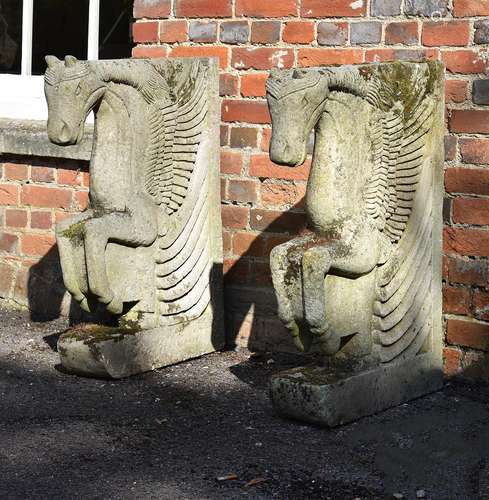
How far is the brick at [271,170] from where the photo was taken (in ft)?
17.5

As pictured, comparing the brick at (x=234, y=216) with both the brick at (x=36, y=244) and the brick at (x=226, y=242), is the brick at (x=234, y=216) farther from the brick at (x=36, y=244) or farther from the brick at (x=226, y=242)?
the brick at (x=36, y=244)

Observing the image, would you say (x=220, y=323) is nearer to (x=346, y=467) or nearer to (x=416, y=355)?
(x=416, y=355)

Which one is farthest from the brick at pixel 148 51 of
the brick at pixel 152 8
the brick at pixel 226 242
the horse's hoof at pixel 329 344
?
the horse's hoof at pixel 329 344

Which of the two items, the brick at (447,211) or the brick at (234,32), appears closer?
Result: the brick at (447,211)

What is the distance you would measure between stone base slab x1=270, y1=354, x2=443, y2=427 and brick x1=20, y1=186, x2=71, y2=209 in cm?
210

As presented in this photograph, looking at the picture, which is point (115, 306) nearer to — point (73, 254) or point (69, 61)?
point (73, 254)

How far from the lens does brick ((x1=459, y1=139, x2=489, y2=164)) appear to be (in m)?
4.80

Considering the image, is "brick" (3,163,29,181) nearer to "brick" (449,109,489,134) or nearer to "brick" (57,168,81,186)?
"brick" (57,168,81,186)

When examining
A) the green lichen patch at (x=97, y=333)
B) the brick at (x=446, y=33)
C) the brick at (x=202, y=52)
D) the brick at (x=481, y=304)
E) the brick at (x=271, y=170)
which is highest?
the brick at (x=446, y=33)

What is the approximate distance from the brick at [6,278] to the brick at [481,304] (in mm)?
2671

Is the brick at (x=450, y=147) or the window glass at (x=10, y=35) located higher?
the window glass at (x=10, y=35)

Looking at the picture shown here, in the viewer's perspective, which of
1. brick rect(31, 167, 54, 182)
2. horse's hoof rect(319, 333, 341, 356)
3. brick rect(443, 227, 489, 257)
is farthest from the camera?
brick rect(31, 167, 54, 182)

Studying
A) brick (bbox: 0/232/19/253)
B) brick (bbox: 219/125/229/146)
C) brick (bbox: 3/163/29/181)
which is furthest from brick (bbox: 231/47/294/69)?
brick (bbox: 0/232/19/253)

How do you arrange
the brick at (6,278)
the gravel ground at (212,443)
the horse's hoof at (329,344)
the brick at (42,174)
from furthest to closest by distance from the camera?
the brick at (6,278), the brick at (42,174), the horse's hoof at (329,344), the gravel ground at (212,443)
